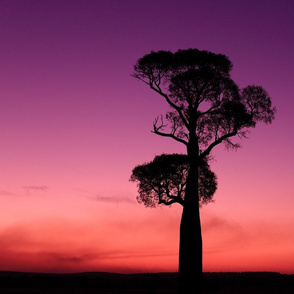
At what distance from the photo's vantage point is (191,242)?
80.0 ft

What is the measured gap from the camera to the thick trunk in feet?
78.5

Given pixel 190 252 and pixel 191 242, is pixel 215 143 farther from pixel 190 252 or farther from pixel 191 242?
pixel 190 252

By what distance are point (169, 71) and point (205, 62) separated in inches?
80.4
